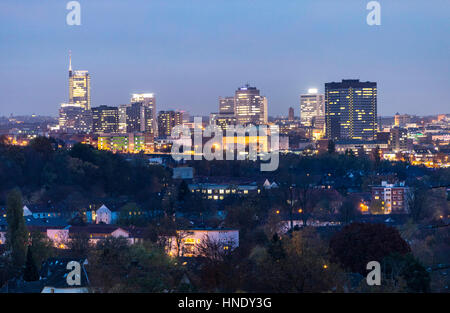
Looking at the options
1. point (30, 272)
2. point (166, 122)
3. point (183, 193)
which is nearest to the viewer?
point (30, 272)

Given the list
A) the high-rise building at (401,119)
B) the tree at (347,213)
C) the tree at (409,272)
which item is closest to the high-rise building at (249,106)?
the high-rise building at (401,119)

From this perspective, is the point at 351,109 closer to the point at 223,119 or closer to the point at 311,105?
the point at 223,119

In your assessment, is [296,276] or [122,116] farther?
[122,116]

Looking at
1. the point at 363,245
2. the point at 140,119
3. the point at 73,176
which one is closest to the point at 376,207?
the point at 73,176

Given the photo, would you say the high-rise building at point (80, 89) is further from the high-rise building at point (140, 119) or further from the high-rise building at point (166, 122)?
the high-rise building at point (166, 122)

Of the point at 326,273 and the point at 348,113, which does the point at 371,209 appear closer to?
the point at 326,273
